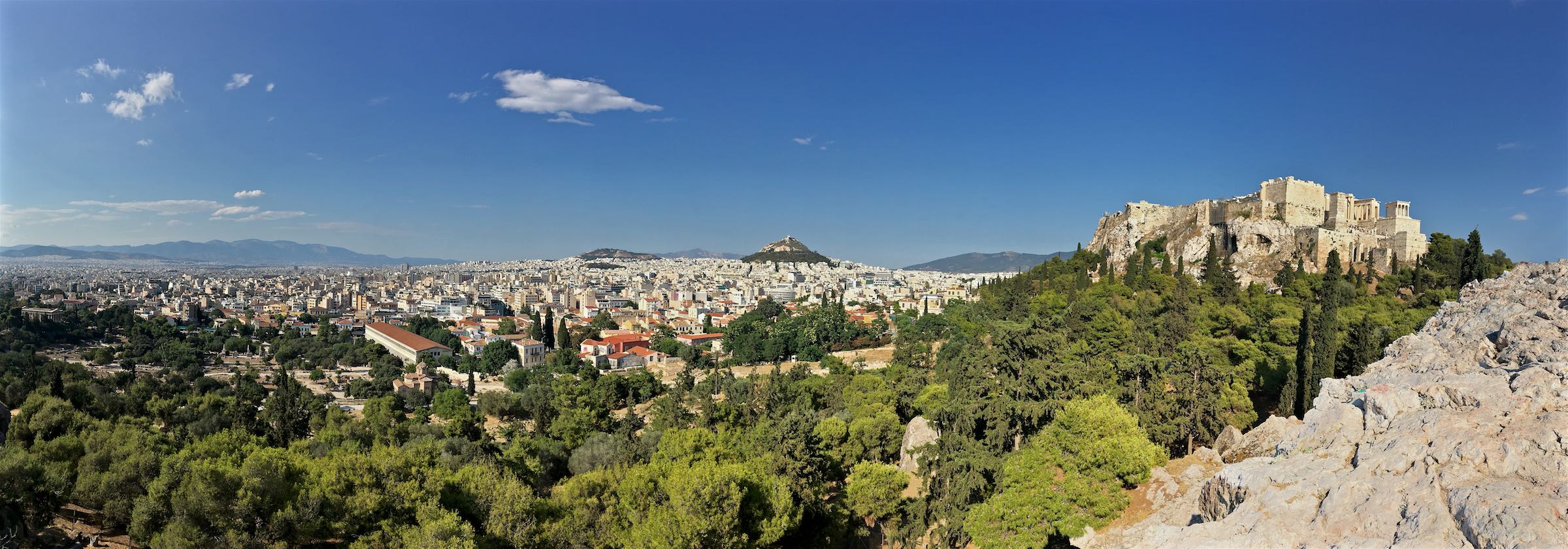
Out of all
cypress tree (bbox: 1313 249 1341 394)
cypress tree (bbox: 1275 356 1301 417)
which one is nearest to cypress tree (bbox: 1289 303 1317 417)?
cypress tree (bbox: 1275 356 1301 417)

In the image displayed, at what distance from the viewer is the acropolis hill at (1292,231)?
4472 centimetres

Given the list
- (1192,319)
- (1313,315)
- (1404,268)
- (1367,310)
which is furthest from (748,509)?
(1404,268)

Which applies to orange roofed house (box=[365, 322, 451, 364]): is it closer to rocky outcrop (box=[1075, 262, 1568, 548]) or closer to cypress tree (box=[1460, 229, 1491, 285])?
rocky outcrop (box=[1075, 262, 1568, 548])

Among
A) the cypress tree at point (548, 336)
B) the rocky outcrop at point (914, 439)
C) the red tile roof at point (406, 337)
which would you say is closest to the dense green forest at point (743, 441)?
the rocky outcrop at point (914, 439)

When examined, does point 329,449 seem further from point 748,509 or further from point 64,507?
point 748,509

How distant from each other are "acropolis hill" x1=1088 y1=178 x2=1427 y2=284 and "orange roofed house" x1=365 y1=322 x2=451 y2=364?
5995 cm

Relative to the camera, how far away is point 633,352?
201ft

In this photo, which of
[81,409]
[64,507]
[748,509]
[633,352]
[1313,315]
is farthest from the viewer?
[633,352]

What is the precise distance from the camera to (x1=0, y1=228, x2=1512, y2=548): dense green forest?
13438 mm

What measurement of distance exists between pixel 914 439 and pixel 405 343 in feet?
185

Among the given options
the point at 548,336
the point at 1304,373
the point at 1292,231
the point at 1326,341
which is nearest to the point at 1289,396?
the point at 1304,373

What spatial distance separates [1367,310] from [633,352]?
48640 millimetres

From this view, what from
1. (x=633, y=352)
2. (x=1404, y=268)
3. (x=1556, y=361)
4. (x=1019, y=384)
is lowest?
(x=633, y=352)

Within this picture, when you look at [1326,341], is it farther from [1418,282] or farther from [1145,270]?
[1145,270]
